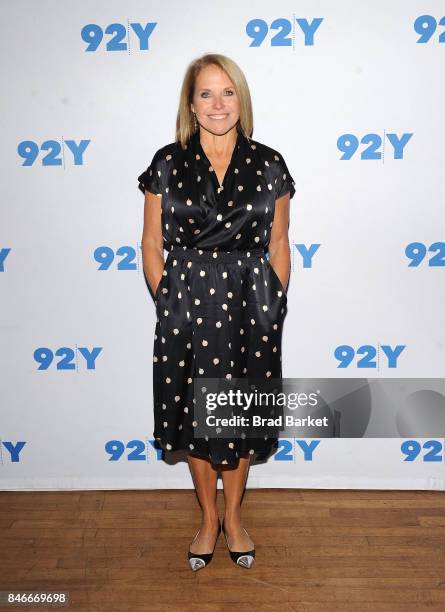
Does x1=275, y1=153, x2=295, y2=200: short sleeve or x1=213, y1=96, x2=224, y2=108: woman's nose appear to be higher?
x1=213, y1=96, x2=224, y2=108: woman's nose

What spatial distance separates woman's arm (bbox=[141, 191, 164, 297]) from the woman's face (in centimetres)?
35

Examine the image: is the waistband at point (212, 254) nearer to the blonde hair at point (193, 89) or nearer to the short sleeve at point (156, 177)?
the short sleeve at point (156, 177)

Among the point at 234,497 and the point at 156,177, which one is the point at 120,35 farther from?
the point at 234,497

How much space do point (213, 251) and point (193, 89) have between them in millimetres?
625

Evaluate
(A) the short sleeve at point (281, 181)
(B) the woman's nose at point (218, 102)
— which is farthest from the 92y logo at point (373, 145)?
(B) the woman's nose at point (218, 102)

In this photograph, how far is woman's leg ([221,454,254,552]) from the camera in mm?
2518

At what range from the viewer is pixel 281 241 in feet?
7.95

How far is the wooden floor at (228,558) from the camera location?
2.27 metres

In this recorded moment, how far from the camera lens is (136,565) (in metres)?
2.46

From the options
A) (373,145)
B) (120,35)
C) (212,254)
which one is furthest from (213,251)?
(120,35)

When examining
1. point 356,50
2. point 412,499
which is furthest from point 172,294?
point 412,499

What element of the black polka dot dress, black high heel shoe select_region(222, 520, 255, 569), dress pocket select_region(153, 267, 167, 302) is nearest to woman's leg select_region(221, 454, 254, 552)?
black high heel shoe select_region(222, 520, 255, 569)

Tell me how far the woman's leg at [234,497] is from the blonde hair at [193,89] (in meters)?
1.36

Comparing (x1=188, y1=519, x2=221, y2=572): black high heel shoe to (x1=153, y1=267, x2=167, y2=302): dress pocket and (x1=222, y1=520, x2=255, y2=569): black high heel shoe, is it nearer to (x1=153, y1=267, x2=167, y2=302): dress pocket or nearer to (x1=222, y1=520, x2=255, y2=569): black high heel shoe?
(x1=222, y1=520, x2=255, y2=569): black high heel shoe
